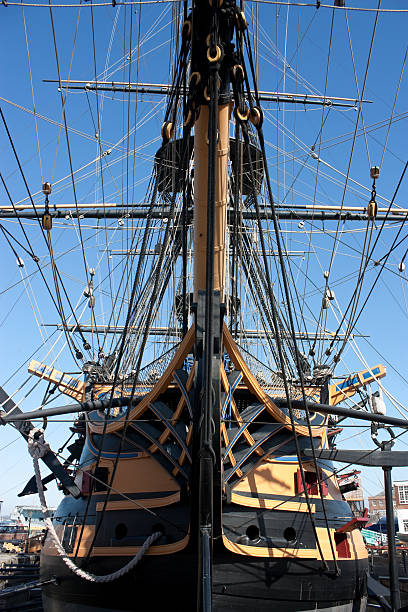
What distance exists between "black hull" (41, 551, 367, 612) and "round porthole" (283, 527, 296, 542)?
367mm

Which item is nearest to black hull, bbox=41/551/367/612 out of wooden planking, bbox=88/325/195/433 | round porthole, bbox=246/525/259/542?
round porthole, bbox=246/525/259/542

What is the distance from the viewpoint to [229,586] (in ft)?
27.6

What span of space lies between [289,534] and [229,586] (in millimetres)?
1321

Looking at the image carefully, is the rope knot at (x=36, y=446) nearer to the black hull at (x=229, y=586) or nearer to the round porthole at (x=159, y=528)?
the black hull at (x=229, y=586)

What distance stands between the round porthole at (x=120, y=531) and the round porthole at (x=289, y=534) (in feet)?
8.59

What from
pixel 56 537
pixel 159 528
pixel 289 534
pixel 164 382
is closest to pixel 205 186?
pixel 164 382

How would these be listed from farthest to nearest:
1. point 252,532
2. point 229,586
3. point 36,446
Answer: point 36,446 → point 252,532 → point 229,586

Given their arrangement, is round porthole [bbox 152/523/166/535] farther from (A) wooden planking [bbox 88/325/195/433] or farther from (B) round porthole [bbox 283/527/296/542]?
(B) round porthole [bbox 283/527/296/542]

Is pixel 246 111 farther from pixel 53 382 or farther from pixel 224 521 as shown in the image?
pixel 53 382

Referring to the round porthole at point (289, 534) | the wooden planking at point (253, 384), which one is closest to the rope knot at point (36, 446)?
the wooden planking at point (253, 384)

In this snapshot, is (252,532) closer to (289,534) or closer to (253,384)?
(289,534)

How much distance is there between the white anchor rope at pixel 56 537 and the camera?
8.59 m

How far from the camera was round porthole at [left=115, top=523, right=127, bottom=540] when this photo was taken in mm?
9406

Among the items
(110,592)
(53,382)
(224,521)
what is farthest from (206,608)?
(53,382)
